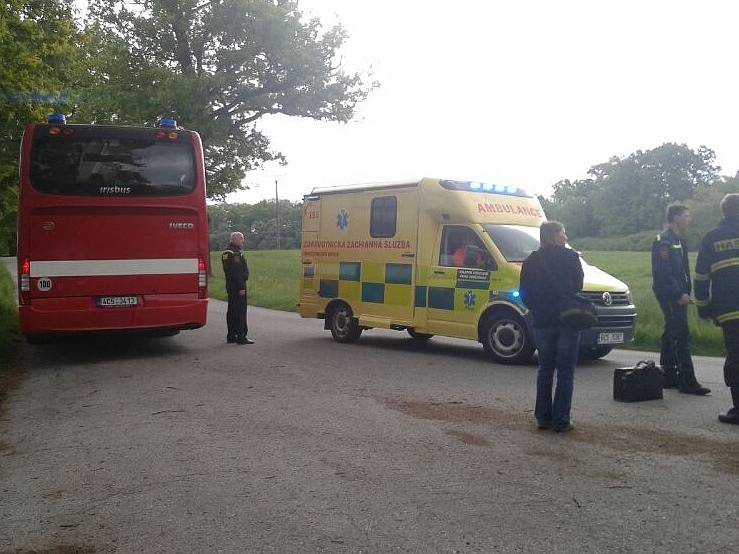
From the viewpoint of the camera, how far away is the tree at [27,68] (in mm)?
11984

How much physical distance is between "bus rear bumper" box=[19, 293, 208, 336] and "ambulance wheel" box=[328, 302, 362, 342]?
2450 mm

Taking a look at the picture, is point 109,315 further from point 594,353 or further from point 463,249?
point 594,353

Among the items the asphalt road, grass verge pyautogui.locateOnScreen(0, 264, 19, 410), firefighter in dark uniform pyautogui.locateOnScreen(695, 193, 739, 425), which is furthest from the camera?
grass verge pyautogui.locateOnScreen(0, 264, 19, 410)

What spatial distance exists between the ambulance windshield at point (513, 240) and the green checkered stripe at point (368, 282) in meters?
1.45

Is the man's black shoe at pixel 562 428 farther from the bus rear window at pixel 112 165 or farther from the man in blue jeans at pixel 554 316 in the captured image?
the bus rear window at pixel 112 165

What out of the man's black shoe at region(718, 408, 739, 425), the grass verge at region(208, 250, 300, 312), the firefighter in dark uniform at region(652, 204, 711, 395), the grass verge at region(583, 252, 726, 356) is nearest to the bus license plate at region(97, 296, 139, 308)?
the grass verge at region(208, 250, 300, 312)

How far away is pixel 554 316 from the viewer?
6031 millimetres

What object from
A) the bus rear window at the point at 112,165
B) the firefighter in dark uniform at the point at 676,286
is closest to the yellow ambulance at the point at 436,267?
the firefighter in dark uniform at the point at 676,286

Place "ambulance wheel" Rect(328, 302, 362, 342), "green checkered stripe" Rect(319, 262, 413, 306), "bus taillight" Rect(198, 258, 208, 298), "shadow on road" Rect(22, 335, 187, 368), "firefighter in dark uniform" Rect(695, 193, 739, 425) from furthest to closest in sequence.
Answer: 1. "ambulance wheel" Rect(328, 302, 362, 342)
2. "green checkered stripe" Rect(319, 262, 413, 306)
3. "bus taillight" Rect(198, 258, 208, 298)
4. "shadow on road" Rect(22, 335, 187, 368)
5. "firefighter in dark uniform" Rect(695, 193, 739, 425)

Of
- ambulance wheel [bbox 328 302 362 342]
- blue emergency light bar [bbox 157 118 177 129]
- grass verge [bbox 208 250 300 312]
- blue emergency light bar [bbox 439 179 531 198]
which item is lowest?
grass verge [bbox 208 250 300 312]

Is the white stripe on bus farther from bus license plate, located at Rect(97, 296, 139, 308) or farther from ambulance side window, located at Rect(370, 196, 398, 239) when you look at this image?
ambulance side window, located at Rect(370, 196, 398, 239)

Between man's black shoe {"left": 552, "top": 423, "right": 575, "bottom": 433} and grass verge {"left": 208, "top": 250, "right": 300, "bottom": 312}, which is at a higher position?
man's black shoe {"left": 552, "top": 423, "right": 575, "bottom": 433}

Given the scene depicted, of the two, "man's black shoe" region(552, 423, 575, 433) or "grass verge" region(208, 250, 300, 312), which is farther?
"grass verge" region(208, 250, 300, 312)

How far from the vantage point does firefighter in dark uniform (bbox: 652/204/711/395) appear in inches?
291
